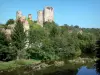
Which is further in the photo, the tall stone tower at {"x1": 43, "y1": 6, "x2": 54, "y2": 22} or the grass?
A: the tall stone tower at {"x1": 43, "y1": 6, "x2": 54, "y2": 22}

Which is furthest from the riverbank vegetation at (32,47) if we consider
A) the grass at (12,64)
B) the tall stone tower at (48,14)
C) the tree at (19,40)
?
the tall stone tower at (48,14)

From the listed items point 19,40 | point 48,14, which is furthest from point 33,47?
point 48,14

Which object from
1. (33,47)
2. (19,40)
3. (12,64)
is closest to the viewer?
(12,64)

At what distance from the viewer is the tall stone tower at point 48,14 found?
106 m

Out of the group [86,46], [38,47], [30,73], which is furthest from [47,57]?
[86,46]

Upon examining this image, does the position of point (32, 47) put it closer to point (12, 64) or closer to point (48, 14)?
point (12, 64)

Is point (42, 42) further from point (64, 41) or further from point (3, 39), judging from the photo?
point (3, 39)

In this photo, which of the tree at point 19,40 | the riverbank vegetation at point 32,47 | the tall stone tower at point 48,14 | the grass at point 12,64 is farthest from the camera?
the tall stone tower at point 48,14

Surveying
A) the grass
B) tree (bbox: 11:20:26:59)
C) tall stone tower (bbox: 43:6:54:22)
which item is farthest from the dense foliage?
tall stone tower (bbox: 43:6:54:22)

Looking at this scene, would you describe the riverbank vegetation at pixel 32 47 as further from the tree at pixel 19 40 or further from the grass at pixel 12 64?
the grass at pixel 12 64

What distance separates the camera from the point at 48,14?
107m

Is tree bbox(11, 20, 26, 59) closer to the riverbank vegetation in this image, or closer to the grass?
the riverbank vegetation

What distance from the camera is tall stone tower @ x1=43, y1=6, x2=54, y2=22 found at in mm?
106375

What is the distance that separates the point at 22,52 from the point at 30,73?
11.4 metres
